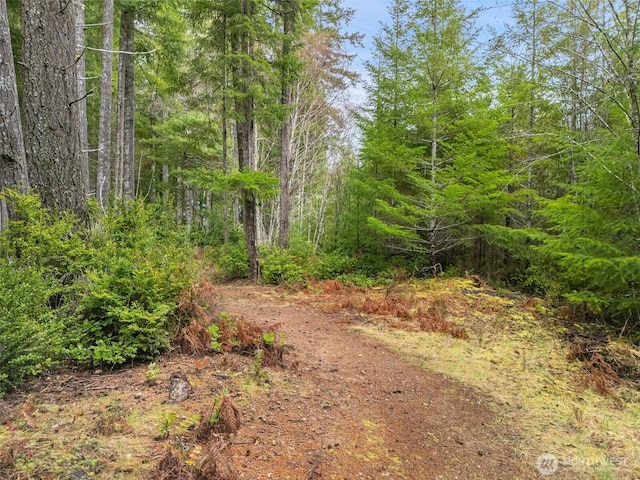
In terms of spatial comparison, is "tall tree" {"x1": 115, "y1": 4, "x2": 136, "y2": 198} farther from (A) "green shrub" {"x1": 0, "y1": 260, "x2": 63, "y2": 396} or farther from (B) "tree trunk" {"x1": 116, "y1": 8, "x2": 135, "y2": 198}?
A: (A) "green shrub" {"x1": 0, "y1": 260, "x2": 63, "y2": 396}

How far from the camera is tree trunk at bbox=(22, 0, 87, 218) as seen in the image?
3816 mm

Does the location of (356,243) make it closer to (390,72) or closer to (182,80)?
(390,72)

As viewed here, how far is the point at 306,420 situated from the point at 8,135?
3.88 meters

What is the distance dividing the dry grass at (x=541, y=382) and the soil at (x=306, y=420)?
29 centimetres

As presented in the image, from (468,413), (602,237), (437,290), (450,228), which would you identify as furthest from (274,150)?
(468,413)

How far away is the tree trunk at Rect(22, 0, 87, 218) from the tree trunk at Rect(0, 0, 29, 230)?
0.54 feet

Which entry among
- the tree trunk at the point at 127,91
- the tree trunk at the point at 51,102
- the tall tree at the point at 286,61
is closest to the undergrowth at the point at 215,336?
the tree trunk at the point at 51,102

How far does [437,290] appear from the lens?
8203mm

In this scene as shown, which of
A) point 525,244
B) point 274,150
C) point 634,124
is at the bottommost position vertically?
point 525,244

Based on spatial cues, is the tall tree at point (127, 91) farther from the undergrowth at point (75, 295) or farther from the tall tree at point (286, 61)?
the undergrowth at point (75, 295)

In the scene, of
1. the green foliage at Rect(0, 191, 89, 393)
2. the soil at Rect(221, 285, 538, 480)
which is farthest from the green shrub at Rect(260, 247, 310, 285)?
the green foliage at Rect(0, 191, 89, 393)

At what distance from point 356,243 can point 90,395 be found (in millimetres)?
8838

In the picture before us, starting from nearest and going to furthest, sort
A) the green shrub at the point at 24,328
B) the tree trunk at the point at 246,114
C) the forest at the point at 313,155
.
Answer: the green shrub at the point at 24,328, the forest at the point at 313,155, the tree trunk at the point at 246,114

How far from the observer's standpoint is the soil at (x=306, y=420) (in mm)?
2254
